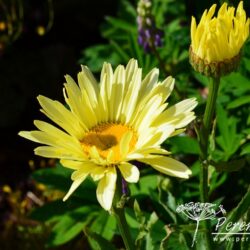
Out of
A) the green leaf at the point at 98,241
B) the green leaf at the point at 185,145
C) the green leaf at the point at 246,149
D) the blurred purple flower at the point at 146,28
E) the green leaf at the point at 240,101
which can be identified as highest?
the blurred purple flower at the point at 146,28

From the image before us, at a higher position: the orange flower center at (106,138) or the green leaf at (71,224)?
the orange flower center at (106,138)

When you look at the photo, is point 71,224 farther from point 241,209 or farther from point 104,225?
point 241,209

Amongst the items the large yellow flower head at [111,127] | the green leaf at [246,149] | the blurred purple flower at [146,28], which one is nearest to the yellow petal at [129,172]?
the large yellow flower head at [111,127]

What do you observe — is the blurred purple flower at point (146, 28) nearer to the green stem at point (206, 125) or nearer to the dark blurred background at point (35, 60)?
the green stem at point (206, 125)

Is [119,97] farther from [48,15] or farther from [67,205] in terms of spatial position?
[48,15]

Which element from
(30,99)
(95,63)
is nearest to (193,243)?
(95,63)

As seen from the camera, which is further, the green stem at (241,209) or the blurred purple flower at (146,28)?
the blurred purple flower at (146,28)

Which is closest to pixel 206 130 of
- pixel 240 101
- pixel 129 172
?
pixel 129 172
